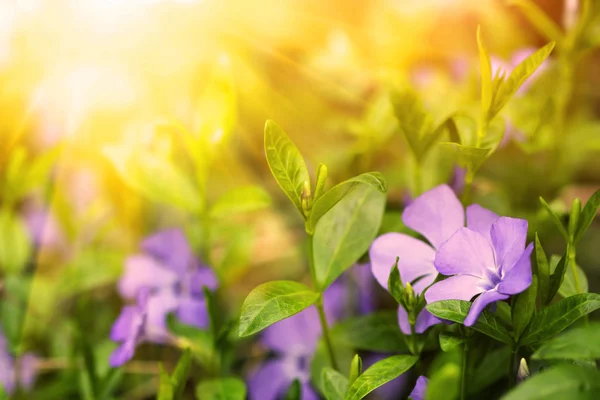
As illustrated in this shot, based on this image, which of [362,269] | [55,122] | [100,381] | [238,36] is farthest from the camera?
[238,36]

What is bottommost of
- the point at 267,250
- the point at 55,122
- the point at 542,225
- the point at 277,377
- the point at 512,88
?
the point at 267,250

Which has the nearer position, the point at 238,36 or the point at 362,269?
the point at 362,269

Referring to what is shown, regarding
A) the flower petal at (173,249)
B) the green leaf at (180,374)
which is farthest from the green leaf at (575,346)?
the flower petal at (173,249)

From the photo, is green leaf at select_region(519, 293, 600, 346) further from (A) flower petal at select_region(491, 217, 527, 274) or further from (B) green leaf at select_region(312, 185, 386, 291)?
(B) green leaf at select_region(312, 185, 386, 291)

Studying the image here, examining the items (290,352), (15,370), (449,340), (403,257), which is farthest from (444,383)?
(15,370)

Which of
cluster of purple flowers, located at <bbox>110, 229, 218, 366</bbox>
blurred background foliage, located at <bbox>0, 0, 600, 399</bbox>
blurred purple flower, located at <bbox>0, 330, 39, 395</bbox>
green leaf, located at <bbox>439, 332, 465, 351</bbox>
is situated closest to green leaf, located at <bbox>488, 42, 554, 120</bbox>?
blurred background foliage, located at <bbox>0, 0, 600, 399</bbox>

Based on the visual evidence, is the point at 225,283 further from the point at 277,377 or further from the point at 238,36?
the point at 238,36

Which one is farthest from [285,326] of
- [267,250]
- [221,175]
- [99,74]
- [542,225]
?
[99,74]
